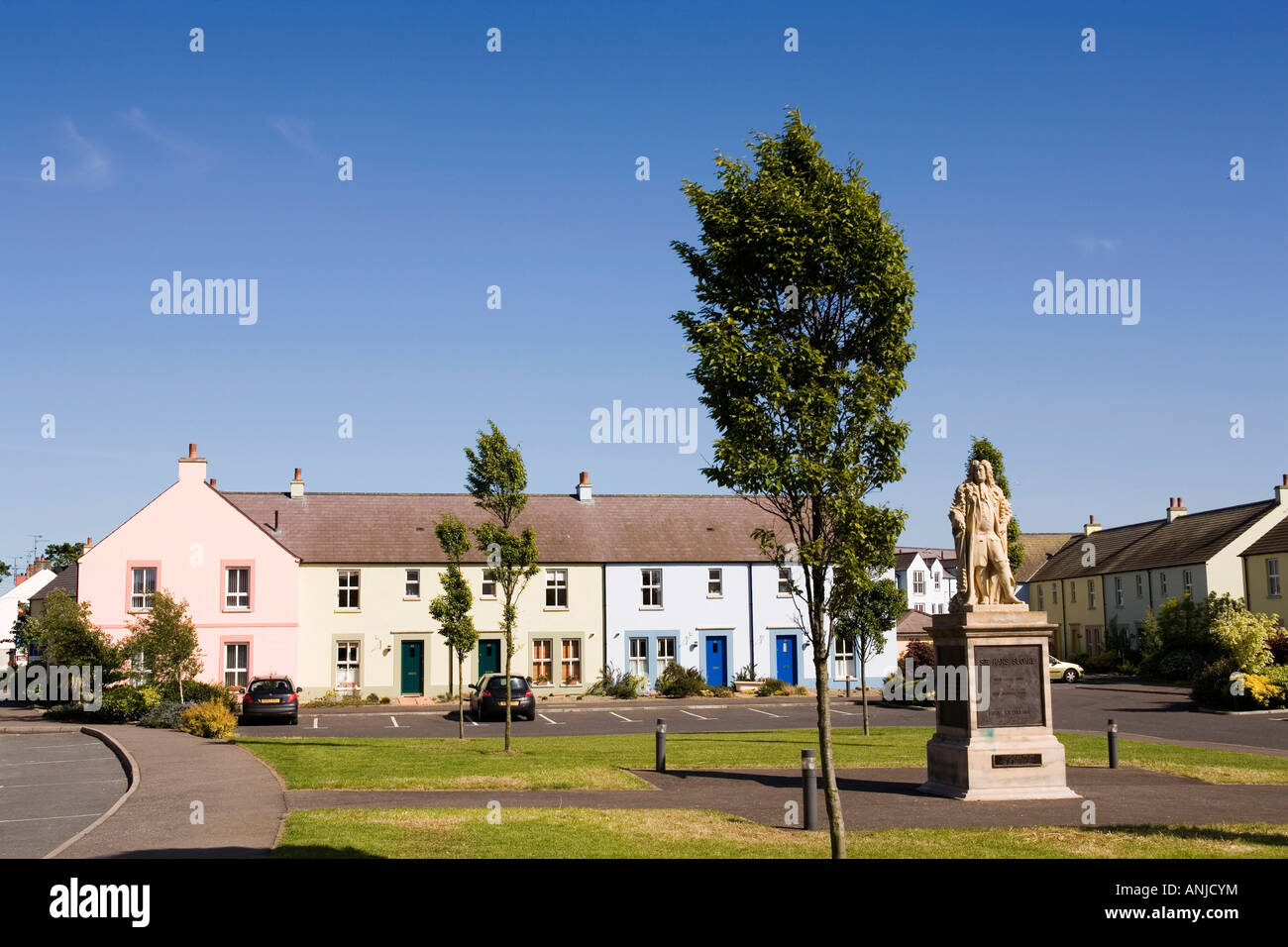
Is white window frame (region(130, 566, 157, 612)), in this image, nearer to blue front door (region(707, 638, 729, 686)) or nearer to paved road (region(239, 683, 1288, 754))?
paved road (region(239, 683, 1288, 754))

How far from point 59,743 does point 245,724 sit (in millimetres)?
6359

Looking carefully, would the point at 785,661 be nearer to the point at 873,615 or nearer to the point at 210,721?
the point at 873,615

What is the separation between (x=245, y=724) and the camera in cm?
3241

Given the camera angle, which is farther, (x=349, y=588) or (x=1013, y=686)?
(x=349, y=588)

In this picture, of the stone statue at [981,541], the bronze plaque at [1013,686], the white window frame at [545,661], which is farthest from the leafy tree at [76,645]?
the bronze plaque at [1013,686]

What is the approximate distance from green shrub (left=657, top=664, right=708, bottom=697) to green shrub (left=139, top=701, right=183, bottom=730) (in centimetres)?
1923

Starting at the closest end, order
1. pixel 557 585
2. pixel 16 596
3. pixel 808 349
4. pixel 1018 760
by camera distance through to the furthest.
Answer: pixel 808 349 → pixel 1018 760 → pixel 557 585 → pixel 16 596

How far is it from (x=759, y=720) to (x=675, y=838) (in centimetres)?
2089

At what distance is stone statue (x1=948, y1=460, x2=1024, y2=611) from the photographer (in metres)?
17.2

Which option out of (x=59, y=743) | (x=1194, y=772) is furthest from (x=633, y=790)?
(x=59, y=743)

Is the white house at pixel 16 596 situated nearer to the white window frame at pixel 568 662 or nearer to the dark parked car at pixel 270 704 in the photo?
the white window frame at pixel 568 662

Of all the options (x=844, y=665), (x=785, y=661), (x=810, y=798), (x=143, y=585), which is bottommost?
(x=844, y=665)

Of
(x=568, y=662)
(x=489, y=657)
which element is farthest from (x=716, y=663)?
(x=489, y=657)

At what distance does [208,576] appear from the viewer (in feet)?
A: 132
